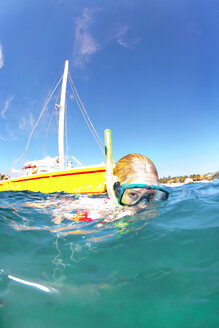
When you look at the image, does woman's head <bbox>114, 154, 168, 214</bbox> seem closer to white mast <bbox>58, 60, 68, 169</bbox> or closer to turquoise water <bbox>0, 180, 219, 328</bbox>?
turquoise water <bbox>0, 180, 219, 328</bbox>

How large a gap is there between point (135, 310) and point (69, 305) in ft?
1.47

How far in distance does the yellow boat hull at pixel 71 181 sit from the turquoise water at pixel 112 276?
5.33m

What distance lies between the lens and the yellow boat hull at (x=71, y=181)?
783 cm

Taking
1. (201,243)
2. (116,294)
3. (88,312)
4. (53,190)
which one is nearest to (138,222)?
(201,243)

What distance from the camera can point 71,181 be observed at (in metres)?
8.17

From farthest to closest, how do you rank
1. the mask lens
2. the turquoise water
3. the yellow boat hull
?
the yellow boat hull, the mask lens, the turquoise water

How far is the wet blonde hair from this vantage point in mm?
3086

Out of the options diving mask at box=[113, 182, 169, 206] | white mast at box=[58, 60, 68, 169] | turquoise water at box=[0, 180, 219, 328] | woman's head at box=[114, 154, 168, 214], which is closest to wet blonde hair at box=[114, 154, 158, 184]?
woman's head at box=[114, 154, 168, 214]

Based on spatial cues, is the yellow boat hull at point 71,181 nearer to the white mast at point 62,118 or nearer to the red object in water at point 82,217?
the white mast at point 62,118

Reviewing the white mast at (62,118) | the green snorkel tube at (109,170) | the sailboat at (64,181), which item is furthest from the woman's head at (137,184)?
the white mast at (62,118)

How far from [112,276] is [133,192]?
1.70 meters

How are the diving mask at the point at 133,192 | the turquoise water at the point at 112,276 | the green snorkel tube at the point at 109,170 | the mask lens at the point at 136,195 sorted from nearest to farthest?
1. the turquoise water at the point at 112,276
2. the diving mask at the point at 133,192
3. the mask lens at the point at 136,195
4. the green snorkel tube at the point at 109,170

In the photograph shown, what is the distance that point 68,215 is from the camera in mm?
3375

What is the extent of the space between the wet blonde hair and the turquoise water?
2.85 ft
